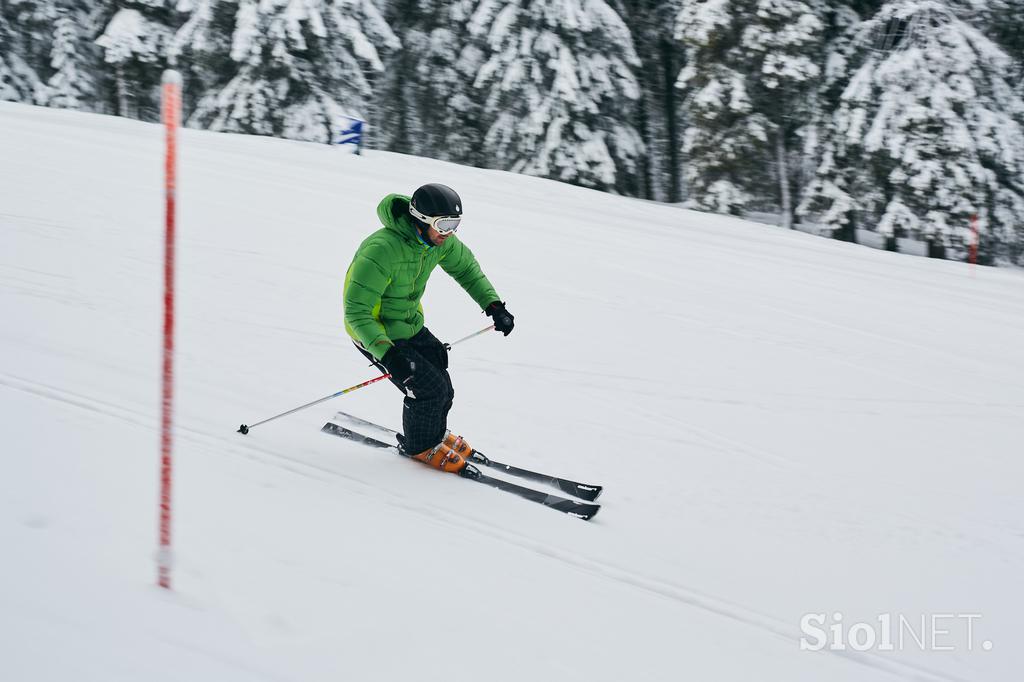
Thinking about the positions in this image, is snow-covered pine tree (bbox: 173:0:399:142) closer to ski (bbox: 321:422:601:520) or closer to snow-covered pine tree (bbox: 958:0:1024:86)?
snow-covered pine tree (bbox: 958:0:1024:86)

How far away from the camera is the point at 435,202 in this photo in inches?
171

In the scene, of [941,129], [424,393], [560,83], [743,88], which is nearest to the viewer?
[424,393]

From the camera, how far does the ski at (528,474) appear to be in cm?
481

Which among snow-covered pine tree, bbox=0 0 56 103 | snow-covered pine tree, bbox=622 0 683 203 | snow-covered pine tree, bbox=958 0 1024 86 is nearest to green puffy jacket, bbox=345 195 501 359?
snow-covered pine tree, bbox=958 0 1024 86

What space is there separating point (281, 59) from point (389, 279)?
1486 centimetres

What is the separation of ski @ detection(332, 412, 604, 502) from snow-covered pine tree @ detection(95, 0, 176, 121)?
17349 mm

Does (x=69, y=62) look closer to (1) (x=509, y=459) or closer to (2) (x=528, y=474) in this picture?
(1) (x=509, y=459)

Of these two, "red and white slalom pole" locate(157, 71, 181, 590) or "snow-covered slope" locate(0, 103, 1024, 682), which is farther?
"snow-covered slope" locate(0, 103, 1024, 682)

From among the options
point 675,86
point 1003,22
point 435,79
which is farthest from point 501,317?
point 435,79

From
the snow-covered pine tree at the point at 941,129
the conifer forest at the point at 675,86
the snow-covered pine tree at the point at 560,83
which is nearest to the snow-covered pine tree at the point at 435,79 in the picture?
the conifer forest at the point at 675,86

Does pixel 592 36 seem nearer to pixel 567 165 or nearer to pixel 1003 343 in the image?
pixel 567 165

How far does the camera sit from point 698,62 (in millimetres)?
17391

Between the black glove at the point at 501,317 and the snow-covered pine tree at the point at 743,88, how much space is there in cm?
1310

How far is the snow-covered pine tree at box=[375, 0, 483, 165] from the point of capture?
20.5 metres
